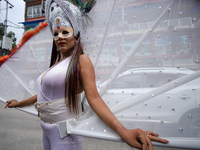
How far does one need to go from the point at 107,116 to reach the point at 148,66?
1.32 ft

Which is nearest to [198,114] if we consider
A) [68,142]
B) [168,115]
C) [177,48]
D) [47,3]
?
[168,115]

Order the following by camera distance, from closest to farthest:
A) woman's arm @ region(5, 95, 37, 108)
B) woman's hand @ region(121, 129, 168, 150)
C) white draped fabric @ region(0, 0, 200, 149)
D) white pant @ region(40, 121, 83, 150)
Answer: woman's hand @ region(121, 129, 168, 150), white draped fabric @ region(0, 0, 200, 149), white pant @ region(40, 121, 83, 150), woman's arm @ region(5, 95, 37, 108)

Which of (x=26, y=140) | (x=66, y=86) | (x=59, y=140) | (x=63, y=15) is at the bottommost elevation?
(x=26, y=140)

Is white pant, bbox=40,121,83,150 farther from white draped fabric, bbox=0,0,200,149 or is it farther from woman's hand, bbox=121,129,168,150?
woman's hand, bbox=121,129,168,150

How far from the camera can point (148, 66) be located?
2.58 ft

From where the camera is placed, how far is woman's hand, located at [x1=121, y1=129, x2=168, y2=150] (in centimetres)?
54

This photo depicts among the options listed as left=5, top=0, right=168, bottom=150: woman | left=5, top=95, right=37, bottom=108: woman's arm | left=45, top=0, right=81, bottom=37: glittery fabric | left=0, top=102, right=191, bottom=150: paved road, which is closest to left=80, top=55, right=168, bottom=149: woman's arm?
left=5, top=0, right=168, bottom=150: woman

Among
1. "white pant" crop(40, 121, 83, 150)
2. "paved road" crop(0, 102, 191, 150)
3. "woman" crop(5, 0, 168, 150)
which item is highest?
"woman" crop(5, 0, 168, 150)

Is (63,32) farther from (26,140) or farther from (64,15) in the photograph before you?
(26,140)

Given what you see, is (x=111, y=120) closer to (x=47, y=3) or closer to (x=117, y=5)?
(x=117, y=5)

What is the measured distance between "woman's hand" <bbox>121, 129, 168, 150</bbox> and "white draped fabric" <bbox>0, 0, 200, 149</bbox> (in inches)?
2.9

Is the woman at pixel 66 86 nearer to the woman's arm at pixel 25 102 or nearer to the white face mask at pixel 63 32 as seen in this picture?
the white face mask at pixel 63 32

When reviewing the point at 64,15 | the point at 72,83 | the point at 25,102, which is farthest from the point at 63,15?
the point at 25,102

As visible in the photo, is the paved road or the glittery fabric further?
the paved road
